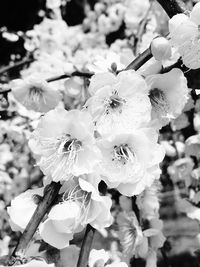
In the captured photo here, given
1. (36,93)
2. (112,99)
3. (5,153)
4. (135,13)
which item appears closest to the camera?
(112,99)

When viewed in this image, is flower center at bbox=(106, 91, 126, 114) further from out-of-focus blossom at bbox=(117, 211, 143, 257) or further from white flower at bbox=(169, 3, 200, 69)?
out-of-focus blossom at bbox=(117, 211, 143, 257)

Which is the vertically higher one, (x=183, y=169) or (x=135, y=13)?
(x=135, y=13)

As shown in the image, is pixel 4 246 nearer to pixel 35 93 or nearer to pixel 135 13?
pixel 35 93

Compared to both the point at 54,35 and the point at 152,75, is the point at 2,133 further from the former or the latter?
the point at 152,75

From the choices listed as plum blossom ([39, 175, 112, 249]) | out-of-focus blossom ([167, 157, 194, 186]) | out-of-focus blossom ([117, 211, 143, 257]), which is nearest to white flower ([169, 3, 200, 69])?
plum blossom ([39, 175, 112, 249])

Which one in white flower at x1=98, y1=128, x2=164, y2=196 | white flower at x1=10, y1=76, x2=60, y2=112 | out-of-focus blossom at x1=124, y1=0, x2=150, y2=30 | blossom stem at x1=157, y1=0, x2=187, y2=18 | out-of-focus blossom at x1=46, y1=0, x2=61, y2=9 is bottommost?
white flower at x1=98, y1=128, x2=164, y2=196

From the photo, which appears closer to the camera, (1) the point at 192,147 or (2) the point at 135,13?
(1) the point at 192,147

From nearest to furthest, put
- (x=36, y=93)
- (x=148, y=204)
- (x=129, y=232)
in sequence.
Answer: (x=36, y=93), (x=129, y=232), (x=148, y=204)

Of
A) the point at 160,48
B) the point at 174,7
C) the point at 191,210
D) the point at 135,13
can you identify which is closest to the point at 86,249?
the point at 160,48
